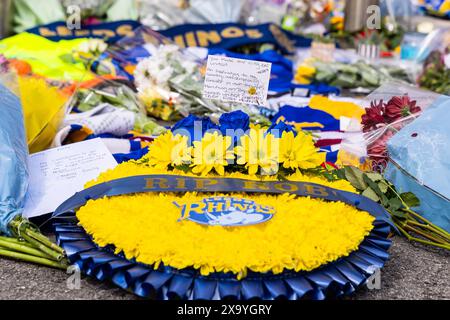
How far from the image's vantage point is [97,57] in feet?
11.8

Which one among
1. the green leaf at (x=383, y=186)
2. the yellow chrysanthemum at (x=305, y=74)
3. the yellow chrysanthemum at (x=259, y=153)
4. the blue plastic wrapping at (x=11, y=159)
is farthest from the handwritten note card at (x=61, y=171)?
the yellow chrysanthemum at (x=305, y=74)

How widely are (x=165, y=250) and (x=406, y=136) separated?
940 millimetres

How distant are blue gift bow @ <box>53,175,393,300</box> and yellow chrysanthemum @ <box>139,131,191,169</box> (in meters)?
0.13

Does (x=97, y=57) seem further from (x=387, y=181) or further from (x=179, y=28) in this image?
(x=387, y=181)

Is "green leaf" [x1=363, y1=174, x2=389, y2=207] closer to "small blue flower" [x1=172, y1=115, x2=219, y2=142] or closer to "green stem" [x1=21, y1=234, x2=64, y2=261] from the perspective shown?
"small blue flower" [x1=172, y1=115, x2=219, y2=142]

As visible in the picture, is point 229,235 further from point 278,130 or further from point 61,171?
point 61,171

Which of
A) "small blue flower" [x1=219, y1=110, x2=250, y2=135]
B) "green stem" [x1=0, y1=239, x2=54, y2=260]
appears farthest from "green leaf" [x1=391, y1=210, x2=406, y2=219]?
"green stem" [x1=0, y1=239, x2=54, y2=260]

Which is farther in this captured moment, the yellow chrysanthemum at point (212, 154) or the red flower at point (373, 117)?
the red flower at point (373, 117)

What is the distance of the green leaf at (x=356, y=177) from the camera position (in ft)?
7.09

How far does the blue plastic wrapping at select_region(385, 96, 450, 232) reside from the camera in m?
2.01

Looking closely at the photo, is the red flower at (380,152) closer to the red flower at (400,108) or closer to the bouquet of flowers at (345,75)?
the red flower at (400,108)

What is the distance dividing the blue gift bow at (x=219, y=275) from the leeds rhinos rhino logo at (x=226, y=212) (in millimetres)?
86

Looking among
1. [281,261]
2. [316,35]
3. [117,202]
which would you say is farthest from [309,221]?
[316,35]

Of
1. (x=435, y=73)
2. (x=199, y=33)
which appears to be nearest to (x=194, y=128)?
(x=435, y=73)
